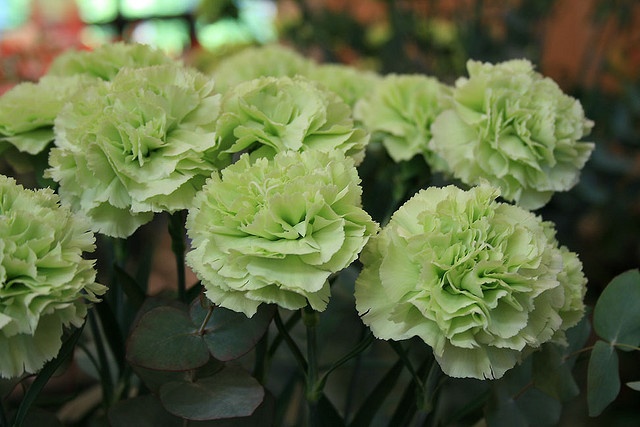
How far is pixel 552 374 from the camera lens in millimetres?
392

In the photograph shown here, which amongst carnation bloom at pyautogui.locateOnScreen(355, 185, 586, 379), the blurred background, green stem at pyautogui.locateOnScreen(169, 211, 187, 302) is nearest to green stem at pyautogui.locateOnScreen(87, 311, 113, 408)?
green stem at pyautogui.locateOnScreen(169, 211, 187, 302)

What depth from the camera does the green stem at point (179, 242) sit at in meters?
0.40

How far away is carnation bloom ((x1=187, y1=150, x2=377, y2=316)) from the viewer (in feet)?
1.00

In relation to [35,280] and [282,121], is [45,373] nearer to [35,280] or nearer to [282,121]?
[35,280]

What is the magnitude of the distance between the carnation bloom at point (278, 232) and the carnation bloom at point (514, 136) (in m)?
0.11

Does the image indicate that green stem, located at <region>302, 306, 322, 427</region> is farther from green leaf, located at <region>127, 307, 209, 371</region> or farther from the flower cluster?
the flower cluster

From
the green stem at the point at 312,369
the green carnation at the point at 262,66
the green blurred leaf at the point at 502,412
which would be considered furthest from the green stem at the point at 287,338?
the green carnation at the point at 262,66

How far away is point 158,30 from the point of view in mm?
2748

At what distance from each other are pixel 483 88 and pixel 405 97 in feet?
0.25

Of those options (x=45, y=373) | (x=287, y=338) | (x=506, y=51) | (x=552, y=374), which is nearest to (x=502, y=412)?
(x=552, y=374)

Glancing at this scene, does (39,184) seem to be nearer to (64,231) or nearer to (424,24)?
(64,231)

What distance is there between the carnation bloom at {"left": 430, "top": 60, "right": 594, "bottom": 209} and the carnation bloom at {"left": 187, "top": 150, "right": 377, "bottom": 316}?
0.11 metres

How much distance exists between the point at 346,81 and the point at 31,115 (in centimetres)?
22

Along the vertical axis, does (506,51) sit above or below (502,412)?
below
